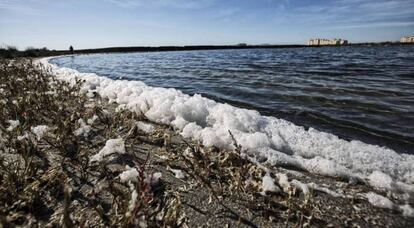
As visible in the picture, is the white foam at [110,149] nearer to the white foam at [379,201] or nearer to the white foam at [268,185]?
the white foam at [268,185]

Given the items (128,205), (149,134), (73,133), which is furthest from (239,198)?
(73,133)

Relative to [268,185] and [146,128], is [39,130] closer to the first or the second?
[146,128]

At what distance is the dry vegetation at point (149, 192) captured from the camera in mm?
1919

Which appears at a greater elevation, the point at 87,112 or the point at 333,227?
the point at 87,112

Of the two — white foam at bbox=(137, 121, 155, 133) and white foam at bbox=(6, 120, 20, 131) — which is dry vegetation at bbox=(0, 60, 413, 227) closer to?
white foam at bbox=(6, 120, 20, 131)

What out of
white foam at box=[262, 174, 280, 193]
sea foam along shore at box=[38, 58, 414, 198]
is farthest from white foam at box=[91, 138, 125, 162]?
white foam at box=[262, 174, 280, 193]

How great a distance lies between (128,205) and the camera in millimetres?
1872

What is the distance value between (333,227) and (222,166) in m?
1.12

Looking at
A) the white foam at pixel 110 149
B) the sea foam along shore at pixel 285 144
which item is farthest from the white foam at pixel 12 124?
the sea foam along shore at pixel 285 144

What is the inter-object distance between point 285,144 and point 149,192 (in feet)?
5.85

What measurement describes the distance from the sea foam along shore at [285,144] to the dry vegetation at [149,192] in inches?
10.9

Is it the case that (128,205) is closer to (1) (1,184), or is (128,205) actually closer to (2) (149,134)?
(1) (1,184)

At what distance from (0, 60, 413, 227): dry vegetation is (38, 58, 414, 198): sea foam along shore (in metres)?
0.28

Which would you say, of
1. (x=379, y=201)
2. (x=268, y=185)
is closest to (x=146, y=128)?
(x=268, y=185)
